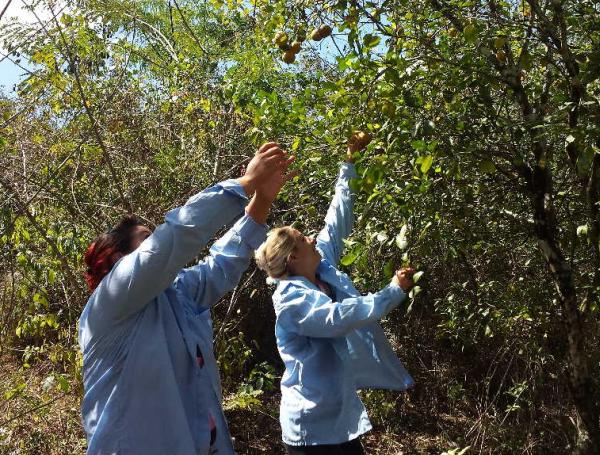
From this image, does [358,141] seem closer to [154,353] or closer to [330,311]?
[330,311]

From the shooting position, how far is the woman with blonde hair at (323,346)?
2.61m

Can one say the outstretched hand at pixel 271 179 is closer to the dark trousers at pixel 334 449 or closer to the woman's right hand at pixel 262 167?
the woman's right hand at pixel 262 167

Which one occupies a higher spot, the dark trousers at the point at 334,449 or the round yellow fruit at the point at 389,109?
the round yellow fruit at the point at 389,109

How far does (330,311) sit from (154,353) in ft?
2.84

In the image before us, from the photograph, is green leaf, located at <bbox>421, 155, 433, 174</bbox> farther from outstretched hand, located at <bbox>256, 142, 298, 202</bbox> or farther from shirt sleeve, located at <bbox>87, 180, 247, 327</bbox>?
shirt sleeve, located at <bbox>87, 180, 247, 327</bbox>

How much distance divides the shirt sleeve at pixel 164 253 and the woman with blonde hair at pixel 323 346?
89cm

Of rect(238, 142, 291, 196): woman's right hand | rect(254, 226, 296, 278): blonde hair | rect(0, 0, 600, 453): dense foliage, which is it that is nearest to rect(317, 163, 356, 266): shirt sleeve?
rect(0, 0, 600, 453): dense foliage

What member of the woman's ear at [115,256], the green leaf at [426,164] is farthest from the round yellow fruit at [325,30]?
the woman's ear at [115,256]

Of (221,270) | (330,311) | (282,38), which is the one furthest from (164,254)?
(282,38)

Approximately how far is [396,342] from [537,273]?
5.28 ft

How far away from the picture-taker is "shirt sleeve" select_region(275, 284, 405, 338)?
2568 mm

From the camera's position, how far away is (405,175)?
8.83 ft

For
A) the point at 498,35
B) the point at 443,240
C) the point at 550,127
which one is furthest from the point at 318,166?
the point at 550,127

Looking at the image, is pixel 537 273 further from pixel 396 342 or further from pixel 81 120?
pixel 81 120
